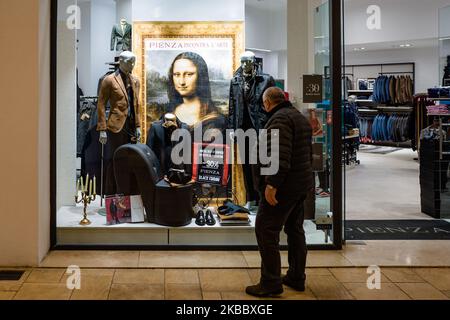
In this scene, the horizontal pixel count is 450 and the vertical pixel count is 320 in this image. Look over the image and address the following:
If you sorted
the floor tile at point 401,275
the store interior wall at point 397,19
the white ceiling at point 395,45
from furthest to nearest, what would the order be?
the white ceiling at point 395,45, the store interior wall at point 397,19, the floor tile at point 401,275

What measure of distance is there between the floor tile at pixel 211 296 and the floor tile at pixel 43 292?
90 centimetres

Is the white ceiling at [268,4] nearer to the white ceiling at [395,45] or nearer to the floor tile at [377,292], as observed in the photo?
the floor tile at [377,292]

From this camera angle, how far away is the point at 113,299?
147 inches

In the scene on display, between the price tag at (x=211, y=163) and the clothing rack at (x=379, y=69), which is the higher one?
the clothing rack at (x=379, y=69)

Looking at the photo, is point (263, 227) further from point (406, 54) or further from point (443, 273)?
point (406, 54)

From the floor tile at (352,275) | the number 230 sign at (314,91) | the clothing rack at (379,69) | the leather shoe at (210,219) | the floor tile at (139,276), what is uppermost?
the clothing rack at (379,69)

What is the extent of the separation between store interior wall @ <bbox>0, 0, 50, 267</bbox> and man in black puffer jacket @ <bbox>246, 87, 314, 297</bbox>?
1862 mm

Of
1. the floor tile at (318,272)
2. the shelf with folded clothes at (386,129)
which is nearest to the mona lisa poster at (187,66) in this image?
the floor tile at (318,272)

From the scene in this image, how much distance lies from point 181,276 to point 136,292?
475mm

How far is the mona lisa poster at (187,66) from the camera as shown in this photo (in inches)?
232

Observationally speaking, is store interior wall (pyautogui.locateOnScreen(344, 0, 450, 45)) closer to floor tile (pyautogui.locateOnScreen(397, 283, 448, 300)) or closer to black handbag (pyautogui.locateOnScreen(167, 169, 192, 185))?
black handbag (pyautogui.locateOnScreen(167, 169, 192, 185))

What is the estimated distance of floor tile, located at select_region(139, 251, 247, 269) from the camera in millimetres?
4539

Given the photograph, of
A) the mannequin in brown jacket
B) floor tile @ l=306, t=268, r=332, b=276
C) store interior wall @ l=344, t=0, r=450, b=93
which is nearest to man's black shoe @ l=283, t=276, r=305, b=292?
floor tile @ l=306, t=268, r=332, b=276
